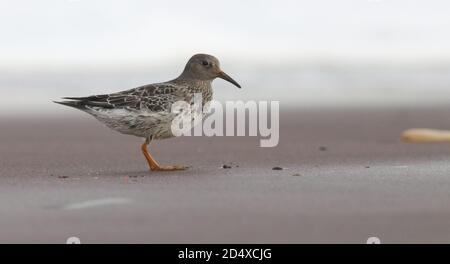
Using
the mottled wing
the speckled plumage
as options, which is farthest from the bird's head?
the mottled wing

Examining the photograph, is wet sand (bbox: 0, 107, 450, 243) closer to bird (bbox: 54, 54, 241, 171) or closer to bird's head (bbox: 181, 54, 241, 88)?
bird (bbox: 54, 54, 241, 171)

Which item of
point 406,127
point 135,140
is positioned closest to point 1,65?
point 135,140

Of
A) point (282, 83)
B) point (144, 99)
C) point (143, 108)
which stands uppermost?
point (282, 83)

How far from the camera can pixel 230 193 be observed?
273 inches

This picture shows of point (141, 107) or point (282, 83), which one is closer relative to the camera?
point (141, 107)

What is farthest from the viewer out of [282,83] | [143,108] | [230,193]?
[282,83]

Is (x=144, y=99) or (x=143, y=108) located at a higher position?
(x=144, y=99)

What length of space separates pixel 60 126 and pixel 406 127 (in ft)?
21.4

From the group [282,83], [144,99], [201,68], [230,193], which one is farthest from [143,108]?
[282,83]

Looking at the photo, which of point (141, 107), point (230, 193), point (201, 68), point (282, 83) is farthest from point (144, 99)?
point (282, 83)

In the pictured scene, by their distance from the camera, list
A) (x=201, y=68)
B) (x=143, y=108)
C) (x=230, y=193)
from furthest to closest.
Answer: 1. (x=201, y=68)
2. (x=143, y=108)
3. (x=230, y=193)

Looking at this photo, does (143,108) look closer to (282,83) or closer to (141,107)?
(141,107)

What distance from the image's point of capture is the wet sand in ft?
18.4
